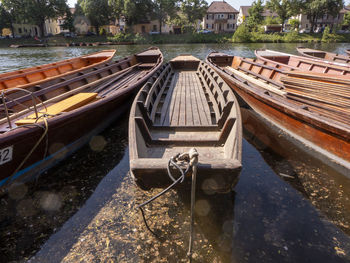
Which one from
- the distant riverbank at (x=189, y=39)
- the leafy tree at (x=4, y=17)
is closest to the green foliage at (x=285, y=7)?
the distant riverbank at (x=189, y=39)

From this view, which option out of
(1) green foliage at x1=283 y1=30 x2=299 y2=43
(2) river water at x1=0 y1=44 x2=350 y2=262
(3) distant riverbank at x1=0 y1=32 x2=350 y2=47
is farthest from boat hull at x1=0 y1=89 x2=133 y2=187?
(1) green foliage at x1=283 y1=30 x2=299 y2=43

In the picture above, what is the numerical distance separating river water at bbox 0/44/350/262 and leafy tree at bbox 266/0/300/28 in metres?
63.1

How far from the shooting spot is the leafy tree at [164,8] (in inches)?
2309

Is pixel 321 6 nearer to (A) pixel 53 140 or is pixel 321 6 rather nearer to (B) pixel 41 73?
(B) pixel 41 73

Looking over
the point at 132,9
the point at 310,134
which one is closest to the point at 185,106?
the point at 310,134

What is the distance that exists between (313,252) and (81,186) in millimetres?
4841

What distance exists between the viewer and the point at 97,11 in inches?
2203

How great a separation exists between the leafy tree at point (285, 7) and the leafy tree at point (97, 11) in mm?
41866

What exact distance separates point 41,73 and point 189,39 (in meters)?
49.3

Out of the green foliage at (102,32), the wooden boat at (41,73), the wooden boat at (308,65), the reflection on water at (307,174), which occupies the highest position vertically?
the green foliage at (102,32)

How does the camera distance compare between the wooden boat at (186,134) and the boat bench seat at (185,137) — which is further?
the boat bench seat at (185,137)

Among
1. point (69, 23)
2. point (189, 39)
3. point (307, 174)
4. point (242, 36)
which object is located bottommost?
point (307, 174)

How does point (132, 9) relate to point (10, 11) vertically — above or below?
below

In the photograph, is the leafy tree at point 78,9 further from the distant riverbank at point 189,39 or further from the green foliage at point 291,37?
the green foliage at point 291,37
